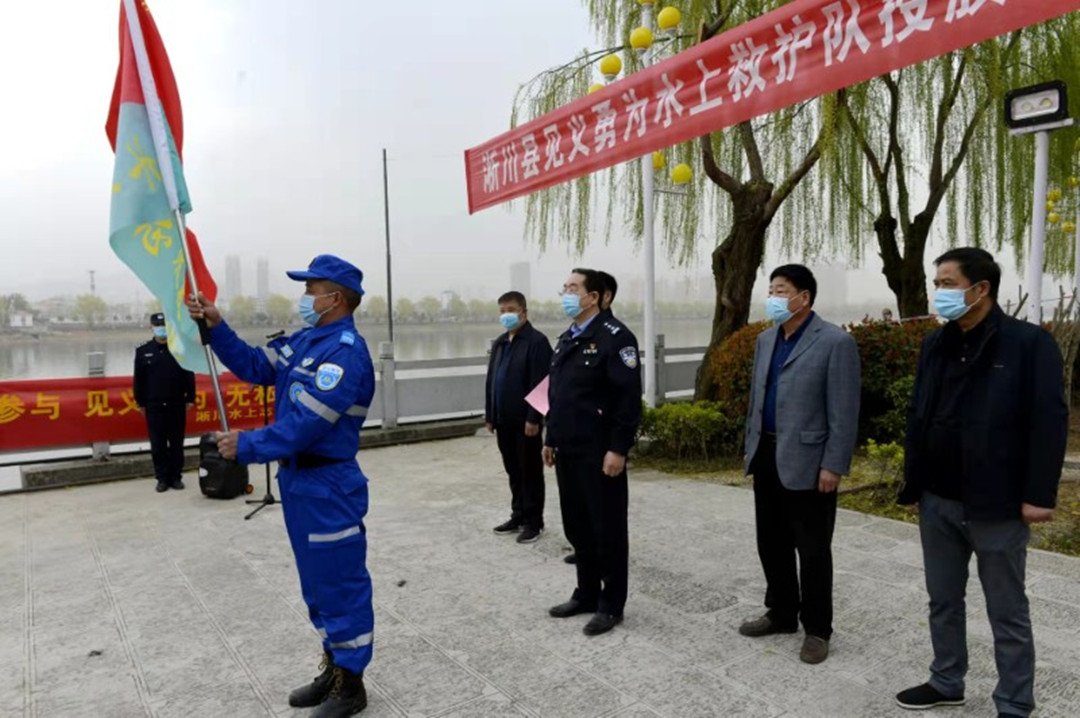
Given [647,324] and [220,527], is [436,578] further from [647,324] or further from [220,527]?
[647,324]

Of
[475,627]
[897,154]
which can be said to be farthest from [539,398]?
[897,154]

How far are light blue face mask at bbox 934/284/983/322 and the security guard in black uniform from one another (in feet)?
4.40

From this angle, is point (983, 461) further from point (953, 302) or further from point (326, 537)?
point (326, 537)

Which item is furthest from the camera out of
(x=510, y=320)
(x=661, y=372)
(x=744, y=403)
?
(x=661, y=372)

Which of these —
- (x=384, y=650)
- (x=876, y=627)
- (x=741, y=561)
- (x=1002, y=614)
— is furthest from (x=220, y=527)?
(x=1002, y=614)

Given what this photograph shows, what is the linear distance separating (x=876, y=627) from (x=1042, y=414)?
1440 mm

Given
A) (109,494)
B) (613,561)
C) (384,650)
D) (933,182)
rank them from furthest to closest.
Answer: (933,182)
(109,494)
(613,561)
(384,650)

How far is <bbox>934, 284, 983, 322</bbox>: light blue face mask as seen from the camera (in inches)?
99.2

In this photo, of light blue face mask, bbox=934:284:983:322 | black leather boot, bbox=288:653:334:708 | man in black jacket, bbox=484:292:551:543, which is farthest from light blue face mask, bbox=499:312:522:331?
light blue face mask, bbox=934:284:983:322

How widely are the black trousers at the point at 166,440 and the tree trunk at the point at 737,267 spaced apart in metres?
5.36

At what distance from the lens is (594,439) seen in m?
3.52

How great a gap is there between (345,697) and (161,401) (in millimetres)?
5082

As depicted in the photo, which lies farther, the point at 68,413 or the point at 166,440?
the point at 68,413

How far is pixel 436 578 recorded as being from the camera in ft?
13.8
